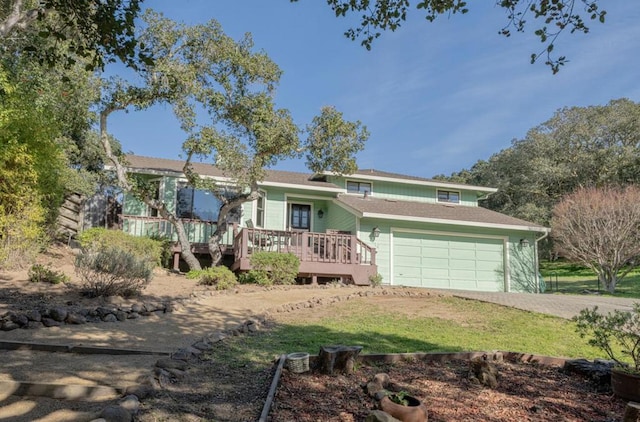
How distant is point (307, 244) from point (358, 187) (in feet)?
20.9

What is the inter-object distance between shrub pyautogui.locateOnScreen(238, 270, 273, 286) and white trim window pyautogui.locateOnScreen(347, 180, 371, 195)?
789 cm

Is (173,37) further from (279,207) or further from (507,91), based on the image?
(507,91)

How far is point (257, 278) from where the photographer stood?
11.4 m

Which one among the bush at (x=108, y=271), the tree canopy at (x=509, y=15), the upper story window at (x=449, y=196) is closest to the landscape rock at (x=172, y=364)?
the bush at (x=108, y=271)

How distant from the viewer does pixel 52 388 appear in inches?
129

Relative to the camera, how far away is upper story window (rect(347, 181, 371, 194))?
60.7 feet

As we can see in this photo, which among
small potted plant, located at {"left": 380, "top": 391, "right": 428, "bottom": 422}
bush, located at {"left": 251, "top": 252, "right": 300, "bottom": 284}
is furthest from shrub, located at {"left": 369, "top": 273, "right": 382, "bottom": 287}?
small potted plant, located at {"left": 380, "top": 391, "right": 428, "bottom": 422}

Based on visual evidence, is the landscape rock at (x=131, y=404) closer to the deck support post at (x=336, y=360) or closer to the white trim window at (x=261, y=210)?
the deck support post at (x=336, y=360)

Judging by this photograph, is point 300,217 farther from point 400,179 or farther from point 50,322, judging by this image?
point 50,322

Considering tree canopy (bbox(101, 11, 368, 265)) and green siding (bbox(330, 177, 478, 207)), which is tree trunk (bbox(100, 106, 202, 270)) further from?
green siding (bbox(330, 177, 478, 207))

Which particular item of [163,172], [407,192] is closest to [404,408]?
[163,172]

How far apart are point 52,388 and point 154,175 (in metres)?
13.3

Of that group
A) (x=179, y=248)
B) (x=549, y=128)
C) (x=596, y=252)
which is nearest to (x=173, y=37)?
(x=179, y=248)

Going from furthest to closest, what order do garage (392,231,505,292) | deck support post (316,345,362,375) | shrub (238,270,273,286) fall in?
garage (392,231,505,292), shrub (238,270,273,286), deck support post (316,345,362,375)
